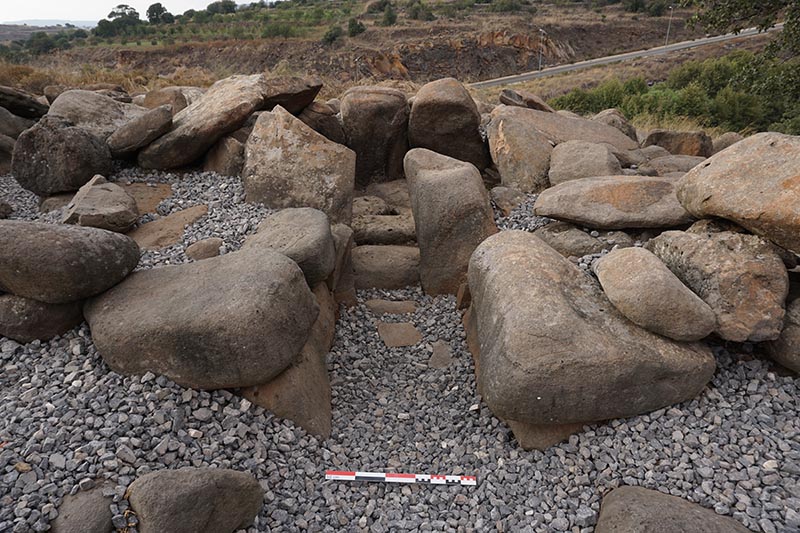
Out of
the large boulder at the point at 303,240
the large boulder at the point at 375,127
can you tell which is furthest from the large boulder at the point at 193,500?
the large boulder at the point at 375,127

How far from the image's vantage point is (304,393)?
4.07 m

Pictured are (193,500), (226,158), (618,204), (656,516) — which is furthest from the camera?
(226,158)

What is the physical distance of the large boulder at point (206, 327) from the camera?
361 cm

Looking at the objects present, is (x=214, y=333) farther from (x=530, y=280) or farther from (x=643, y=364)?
(x=643, y=364)

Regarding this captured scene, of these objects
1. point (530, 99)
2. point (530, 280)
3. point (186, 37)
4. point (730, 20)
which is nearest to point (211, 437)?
point (530, 280)

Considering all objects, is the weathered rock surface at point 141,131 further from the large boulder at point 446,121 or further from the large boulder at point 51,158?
the large boulder at point 446,121

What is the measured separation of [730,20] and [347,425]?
10.4 m

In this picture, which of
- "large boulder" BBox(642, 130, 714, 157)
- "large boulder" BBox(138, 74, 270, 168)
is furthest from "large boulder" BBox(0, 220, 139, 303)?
"large boulder" BBox(642, 130, 714, 157)

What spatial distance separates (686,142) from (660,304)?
21.8 ft

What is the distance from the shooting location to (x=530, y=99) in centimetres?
996

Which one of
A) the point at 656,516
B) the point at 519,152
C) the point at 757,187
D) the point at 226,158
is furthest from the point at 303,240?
the point at 519,152

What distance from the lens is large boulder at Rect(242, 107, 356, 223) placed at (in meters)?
6.21

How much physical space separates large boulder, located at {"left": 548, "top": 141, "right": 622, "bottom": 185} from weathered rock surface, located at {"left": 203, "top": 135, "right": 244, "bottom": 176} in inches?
165

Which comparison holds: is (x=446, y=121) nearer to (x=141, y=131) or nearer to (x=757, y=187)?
(x=141, y=131)
